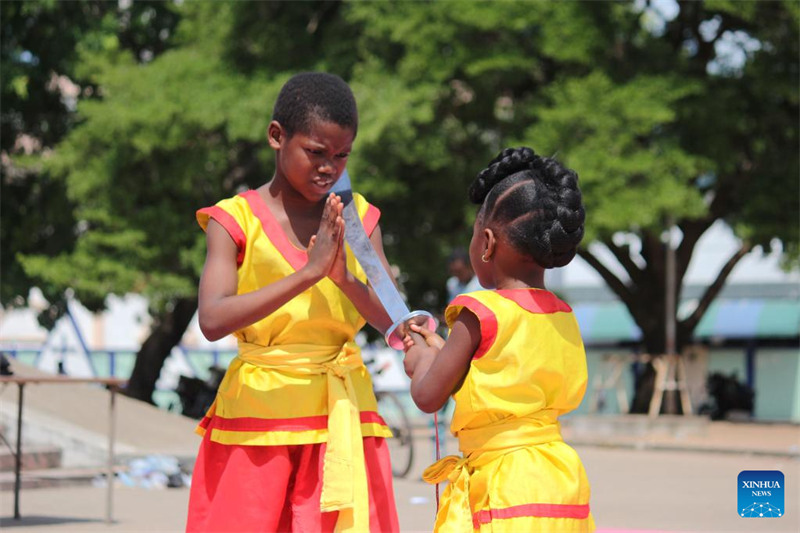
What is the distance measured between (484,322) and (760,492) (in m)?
4.36

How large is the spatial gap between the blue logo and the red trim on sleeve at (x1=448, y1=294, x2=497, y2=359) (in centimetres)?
286

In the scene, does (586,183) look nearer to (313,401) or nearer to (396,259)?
(396,259)

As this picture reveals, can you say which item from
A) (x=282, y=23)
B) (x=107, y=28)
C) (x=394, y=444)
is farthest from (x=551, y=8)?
(x=394, y=444)

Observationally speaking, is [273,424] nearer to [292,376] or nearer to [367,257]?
[292,376]

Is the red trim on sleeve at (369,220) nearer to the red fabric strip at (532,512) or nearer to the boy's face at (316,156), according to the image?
the boy's face at (316,156)

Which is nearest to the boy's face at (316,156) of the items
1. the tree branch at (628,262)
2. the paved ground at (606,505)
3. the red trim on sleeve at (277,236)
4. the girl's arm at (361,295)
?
the red trim on sleeve at (277,236)

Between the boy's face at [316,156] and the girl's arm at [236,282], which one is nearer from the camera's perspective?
the girl's arm at [236,282]

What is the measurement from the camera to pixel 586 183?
17.7 metres

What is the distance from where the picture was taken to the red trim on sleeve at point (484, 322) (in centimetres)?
302

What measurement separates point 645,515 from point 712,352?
26043 millimetres

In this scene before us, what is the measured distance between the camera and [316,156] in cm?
322

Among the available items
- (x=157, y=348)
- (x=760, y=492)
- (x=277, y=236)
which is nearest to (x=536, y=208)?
(x=277, y=236)

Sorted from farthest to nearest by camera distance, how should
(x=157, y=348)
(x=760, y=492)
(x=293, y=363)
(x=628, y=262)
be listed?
(x=628, y=262) → (x=157, y=348) → (x=760, y=492) → (x=293, y=363)

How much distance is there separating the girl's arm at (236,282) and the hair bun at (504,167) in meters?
0.42
